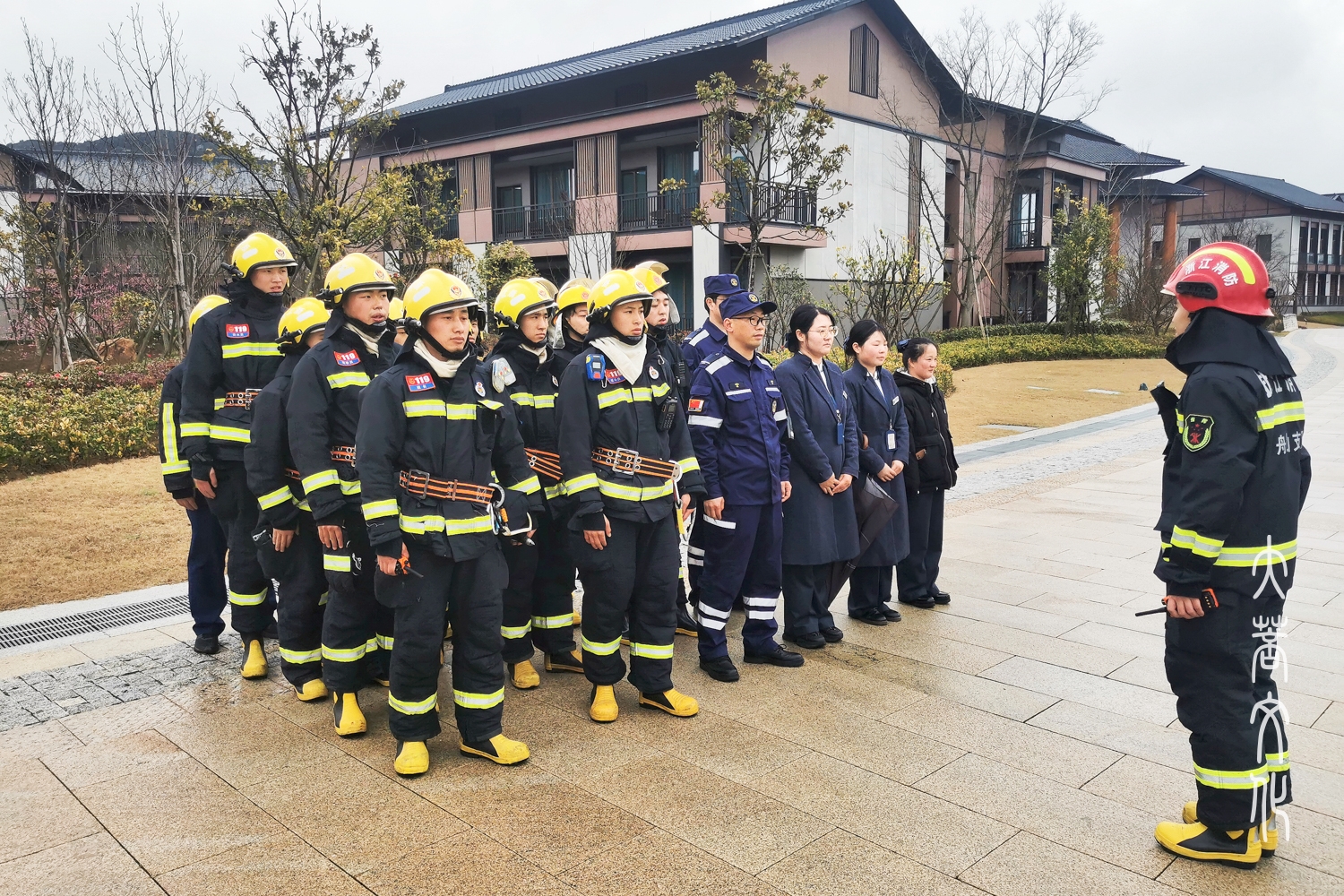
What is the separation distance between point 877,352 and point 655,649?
97.4 inches

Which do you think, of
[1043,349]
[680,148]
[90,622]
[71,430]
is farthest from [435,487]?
[1043,349]

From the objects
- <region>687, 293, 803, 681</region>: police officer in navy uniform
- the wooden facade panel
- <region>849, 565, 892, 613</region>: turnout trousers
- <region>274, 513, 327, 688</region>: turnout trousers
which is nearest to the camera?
<region>274, 513, 327, 688</region>: turnout trousers

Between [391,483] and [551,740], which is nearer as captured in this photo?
[391,483]

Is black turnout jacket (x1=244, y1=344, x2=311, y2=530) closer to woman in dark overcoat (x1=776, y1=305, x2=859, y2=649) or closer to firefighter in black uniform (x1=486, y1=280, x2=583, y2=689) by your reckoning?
firefighter in black uniform (x1=486, y1=280, x2=583, y2=689)

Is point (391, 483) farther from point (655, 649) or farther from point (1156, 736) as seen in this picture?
point (1156, 736)

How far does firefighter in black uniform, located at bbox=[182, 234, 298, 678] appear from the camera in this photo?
16.9ft

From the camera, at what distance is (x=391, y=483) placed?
4.05 metres

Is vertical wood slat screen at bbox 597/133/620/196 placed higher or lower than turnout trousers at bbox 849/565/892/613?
higher

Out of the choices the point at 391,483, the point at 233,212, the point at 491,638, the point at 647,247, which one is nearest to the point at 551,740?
the point at 491,638

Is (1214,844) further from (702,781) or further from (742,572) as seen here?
(742,572)

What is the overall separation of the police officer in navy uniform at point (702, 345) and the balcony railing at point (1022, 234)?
3232cm

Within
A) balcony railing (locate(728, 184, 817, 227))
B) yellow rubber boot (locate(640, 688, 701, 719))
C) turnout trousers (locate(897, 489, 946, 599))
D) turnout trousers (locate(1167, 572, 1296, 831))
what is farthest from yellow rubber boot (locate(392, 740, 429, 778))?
balcony railing (locate(728, 184, 817, 227))

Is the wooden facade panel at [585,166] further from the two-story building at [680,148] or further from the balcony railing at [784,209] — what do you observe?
the balcony railing at [784,209]

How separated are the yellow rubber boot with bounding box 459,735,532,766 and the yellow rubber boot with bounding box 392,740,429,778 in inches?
8.5
